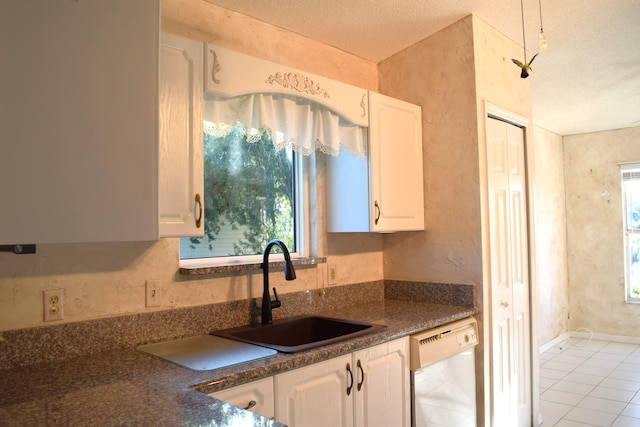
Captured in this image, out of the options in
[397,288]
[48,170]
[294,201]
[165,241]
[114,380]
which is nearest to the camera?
[48,170]

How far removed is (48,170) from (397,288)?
2153 mm

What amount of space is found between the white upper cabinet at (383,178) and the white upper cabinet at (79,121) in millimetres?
1280

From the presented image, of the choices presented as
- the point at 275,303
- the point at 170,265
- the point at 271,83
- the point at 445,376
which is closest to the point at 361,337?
the point at 275,303

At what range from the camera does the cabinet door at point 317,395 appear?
153cm

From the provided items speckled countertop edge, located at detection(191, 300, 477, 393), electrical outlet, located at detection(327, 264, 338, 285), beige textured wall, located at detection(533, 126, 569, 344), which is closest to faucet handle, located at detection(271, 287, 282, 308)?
speckled countertop edge, located at detection(191, 300, 477, 393)

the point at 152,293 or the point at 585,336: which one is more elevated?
the point at 152,293

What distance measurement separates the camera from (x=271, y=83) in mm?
1960

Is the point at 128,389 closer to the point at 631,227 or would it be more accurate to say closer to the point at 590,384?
the point at 590,384

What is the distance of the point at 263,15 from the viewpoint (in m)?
2.28

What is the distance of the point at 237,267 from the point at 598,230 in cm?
480

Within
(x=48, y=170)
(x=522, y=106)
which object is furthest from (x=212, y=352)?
(x=522, y=106)

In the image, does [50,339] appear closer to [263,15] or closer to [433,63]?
[263,15]

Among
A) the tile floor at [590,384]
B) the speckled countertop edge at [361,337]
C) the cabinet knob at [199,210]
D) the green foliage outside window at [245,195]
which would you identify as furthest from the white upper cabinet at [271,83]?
the tile floor at [590,384]

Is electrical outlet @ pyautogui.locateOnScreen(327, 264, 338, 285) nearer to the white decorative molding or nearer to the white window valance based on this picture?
the white window valance
